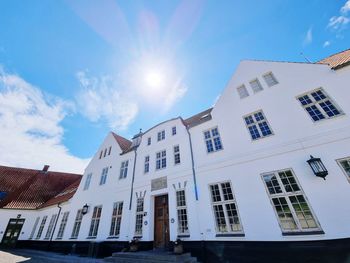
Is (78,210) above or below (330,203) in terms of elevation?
above

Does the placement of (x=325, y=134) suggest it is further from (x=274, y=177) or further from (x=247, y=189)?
(x=247, y=189)

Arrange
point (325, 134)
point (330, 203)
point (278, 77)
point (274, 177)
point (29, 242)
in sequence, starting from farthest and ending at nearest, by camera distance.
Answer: point (29, 242), point (278, 77), point (274, 177), point (325, 134), point (330, 203)

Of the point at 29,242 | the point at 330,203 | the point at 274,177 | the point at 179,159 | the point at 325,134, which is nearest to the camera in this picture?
the point at 330,203

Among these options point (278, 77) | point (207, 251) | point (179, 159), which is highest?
point (278, 77)

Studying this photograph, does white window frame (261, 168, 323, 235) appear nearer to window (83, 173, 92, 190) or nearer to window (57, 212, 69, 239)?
window (83, 173, 92, 190)

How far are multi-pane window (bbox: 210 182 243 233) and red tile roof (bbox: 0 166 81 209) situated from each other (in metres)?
20.3

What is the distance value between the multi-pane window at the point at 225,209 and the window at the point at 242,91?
540cm

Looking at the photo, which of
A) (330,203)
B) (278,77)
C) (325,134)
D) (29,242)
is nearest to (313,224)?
(330,203)

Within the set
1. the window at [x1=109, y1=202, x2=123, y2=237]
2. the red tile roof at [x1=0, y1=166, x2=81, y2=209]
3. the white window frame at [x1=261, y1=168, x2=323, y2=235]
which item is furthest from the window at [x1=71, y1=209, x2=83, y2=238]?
the white window frame at [x1=261, y1=168, x2=323, y2=235]

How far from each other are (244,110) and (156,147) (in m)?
7.09

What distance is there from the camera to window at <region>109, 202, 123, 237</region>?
1222 centimetres

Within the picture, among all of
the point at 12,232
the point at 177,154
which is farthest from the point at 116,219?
the point at 12,232

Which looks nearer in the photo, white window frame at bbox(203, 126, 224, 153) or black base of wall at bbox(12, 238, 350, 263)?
black base of wall at bbox(12, 238, 350, 263)

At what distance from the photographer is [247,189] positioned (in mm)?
8117
